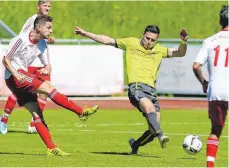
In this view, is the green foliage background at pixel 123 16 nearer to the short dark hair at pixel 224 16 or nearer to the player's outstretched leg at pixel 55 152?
the player's outstretched leg at pixel 55 152

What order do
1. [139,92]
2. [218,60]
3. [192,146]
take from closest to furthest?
[218,60]
[192,146]
[139,92]

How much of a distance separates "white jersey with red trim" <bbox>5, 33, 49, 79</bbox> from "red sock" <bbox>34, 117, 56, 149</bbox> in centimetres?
90

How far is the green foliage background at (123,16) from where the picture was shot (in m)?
41.4

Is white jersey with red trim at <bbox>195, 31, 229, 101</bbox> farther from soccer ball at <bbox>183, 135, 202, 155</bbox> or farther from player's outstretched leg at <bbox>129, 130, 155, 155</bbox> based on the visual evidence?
player's outstretched leg at <bbox>129, 130, 155, 155</bbox>

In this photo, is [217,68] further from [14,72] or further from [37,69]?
[37,69]

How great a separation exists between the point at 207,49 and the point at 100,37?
135 inches

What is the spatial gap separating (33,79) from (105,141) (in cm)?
349

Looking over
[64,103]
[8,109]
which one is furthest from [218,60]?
[8,109]

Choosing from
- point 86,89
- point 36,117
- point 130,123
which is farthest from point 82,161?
point 86,89

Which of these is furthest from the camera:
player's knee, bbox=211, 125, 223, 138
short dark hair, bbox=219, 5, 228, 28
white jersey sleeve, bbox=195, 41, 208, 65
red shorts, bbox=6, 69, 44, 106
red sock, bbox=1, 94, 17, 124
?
red sock, bbox=1, 94, 17, 124

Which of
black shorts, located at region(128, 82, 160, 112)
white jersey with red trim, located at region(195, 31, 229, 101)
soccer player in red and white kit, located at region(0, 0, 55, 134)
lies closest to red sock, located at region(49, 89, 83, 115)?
black shorts, located at region(128, 82, 160, 112)

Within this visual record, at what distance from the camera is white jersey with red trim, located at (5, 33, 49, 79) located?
14.7 meters

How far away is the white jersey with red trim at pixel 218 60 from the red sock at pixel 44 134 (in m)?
3.57

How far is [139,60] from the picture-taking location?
49.6 feet
